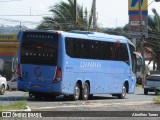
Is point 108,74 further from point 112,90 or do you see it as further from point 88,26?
point 88,26

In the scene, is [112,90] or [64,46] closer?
[64,46]

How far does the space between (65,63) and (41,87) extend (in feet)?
5.32

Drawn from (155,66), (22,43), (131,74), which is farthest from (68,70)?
(155,66)

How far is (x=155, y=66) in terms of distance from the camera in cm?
8369

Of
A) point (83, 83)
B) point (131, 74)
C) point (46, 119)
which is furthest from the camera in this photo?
point (131, 74)

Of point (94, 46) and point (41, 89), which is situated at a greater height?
point (94, 46)

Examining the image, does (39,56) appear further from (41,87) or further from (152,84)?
(152,84)

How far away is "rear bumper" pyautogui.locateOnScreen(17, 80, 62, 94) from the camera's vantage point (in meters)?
25.4

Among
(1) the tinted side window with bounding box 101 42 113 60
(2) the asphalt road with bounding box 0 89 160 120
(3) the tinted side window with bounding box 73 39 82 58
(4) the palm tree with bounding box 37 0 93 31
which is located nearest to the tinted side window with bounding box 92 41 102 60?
(1) the tinted side window with bounding box 101 42 113 60

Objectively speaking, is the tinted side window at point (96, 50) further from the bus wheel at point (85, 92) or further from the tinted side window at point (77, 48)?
the bus wheel at point (85, 92)

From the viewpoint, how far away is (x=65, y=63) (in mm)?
25562

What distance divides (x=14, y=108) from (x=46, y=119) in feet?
3.77

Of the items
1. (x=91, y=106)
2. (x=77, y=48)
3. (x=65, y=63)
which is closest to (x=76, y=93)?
(x=65, y=63)

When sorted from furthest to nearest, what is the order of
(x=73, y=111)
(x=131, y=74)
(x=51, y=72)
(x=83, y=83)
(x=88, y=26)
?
1. (x=88, y=26)
2. (x=131, y=74)
3. (x=83, y=83)
4. (x=51, y=72)
5. (x=73, y=111)
